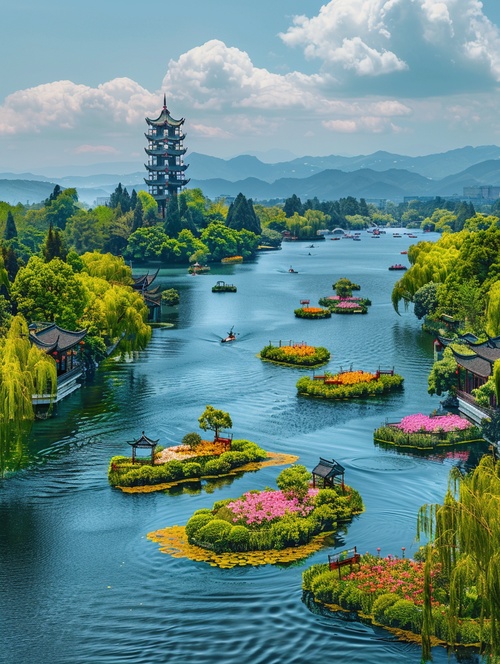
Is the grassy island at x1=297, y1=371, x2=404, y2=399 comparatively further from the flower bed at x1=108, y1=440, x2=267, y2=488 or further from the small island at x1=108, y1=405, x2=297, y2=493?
the flower bed at x1=108, y1=440, x2=267, y2=488

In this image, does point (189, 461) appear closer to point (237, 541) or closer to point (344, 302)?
point (237, 541)

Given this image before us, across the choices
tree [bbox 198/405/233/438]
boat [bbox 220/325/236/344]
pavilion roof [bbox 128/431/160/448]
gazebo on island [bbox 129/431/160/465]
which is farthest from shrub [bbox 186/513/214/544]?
boat [bbox 220/325/236/344]

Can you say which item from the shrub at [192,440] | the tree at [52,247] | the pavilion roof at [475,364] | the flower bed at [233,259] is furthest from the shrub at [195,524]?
the flower bed at [233,259]

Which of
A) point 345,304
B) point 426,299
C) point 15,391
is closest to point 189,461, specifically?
point 15,391

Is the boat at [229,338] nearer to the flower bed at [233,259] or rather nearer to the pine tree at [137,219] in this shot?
the flower bed at [233,259]

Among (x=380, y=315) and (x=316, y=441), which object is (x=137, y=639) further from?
(x=380, y=315)
